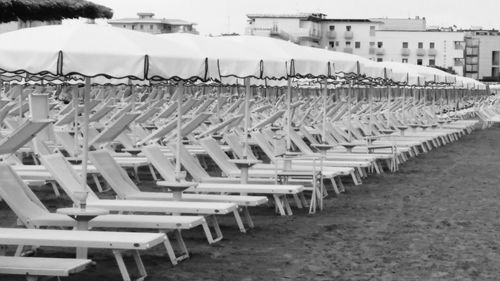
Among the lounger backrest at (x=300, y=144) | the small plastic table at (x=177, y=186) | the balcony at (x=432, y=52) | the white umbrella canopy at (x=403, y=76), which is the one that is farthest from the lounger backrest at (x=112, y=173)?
the balcony at (x=432, y=52)

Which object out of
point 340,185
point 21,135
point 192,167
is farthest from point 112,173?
point 340,185

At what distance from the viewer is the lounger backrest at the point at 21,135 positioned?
6.93m

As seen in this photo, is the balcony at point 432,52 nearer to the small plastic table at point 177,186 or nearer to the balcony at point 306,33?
the balcony at point 306,33

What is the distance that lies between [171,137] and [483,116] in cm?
2581

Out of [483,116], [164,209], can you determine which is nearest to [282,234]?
[164,209]

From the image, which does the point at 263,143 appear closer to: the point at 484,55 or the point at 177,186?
the point at 177,186

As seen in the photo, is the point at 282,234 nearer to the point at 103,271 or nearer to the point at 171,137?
the point at 103,271

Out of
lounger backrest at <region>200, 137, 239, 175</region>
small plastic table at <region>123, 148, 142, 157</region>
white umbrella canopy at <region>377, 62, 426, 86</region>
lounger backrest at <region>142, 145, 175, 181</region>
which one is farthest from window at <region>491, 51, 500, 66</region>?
lounger backrest at <region>142, 145, 175, 181</region>

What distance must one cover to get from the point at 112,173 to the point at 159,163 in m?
0.90

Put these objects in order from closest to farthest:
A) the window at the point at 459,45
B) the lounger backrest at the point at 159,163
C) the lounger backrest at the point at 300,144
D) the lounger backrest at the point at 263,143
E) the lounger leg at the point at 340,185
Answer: the lounger backrest at the point at 159,163 < the lounger backrest at the point at 263,143 < the lounger leg at the point at 340,185 < the lounger backrest at the point at 300,144 < the window at the point at 459,45

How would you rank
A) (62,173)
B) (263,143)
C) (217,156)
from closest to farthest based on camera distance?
(62,173) < (217,156) < (263,143)

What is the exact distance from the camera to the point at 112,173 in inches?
389

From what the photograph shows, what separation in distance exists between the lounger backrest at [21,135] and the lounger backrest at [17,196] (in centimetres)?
89

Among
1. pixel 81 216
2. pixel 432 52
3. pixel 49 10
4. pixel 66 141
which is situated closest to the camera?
pixel 81 216
